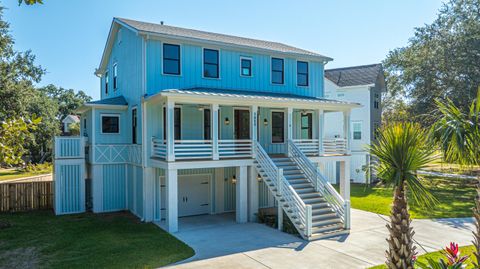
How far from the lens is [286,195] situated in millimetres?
12773

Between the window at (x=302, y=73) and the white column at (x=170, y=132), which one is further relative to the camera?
the window at (x=302, y=73)

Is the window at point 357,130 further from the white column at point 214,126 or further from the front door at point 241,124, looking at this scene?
the white column at point 214,126

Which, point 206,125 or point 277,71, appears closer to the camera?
point 206,125

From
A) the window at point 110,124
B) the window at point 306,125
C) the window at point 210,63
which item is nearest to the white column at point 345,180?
the window at point 306,125

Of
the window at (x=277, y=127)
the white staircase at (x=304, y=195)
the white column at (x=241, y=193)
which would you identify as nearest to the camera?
the white staircase at (x=304, y=195)

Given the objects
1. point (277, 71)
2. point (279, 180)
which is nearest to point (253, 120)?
point (279, 180)

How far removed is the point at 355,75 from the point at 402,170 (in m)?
24.6

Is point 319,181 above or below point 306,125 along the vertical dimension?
below

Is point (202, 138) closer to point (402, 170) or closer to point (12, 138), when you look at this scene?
point (402, 170)

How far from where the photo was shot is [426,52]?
27.5 m

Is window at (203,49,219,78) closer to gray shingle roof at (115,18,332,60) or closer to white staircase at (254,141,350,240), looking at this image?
gray shingle roof at (115,18,332,60)

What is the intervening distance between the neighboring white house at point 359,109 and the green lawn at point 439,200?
2.40 meters

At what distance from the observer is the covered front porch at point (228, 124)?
42.7ft

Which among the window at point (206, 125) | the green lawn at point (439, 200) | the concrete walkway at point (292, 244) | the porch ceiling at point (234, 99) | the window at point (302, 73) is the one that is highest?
the window at point (302, 73)
